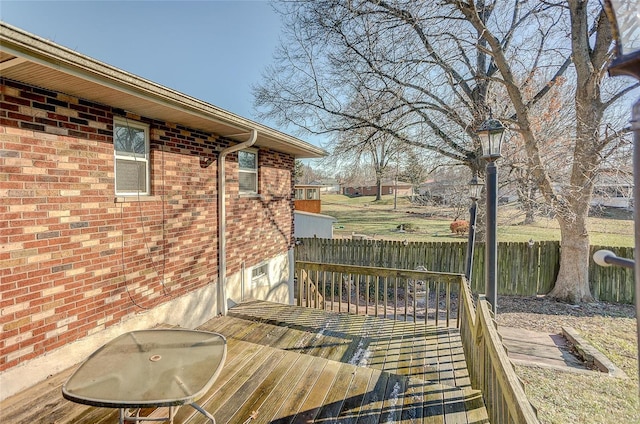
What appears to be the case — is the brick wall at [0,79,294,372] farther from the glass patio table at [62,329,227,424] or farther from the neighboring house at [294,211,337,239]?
the neighboring house at [294,211,337,239]

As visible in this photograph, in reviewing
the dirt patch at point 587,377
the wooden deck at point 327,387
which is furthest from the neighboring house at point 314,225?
the wooden deck at point 327,387

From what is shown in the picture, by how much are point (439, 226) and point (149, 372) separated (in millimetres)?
25734

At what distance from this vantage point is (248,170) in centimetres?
658

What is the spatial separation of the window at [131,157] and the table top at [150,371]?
1914mm

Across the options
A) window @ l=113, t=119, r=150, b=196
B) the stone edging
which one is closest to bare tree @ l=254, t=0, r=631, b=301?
the stone edging

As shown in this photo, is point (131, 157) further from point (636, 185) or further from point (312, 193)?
point (312, 193)

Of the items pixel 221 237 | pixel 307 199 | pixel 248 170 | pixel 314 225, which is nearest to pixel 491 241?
pixel 221 237

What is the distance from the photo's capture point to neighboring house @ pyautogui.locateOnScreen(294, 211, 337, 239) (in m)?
16.1

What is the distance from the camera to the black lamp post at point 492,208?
364cm

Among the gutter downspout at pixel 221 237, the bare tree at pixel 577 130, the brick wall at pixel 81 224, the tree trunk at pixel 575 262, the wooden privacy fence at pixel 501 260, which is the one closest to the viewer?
the brick wall at pixel 81 224

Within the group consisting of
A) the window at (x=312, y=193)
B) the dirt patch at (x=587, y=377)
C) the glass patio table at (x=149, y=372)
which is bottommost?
the dirt patch at (x=587, y=377)

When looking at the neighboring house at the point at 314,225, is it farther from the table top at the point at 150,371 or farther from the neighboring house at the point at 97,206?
the table top at the point at 150,371

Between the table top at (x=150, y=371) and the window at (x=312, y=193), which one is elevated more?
the window at (x=312, y=193)

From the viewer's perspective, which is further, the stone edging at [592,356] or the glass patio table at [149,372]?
the stone edging at [592,356]
